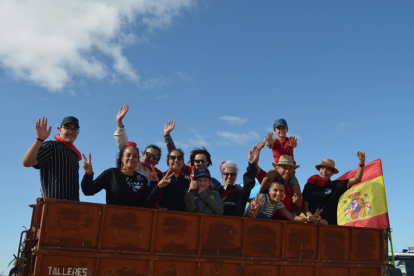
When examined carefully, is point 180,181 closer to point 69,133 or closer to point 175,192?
point 175,192

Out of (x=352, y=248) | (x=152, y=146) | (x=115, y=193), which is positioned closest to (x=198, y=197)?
(x=115, y=193)

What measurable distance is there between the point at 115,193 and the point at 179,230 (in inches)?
43.2

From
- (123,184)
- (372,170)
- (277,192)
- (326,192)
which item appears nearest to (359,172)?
(326,192)

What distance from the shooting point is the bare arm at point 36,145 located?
184 inches

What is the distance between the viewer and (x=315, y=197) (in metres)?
6.56

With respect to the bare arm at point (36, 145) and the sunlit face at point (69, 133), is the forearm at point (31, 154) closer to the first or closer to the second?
the bare arm at point (36, 145)

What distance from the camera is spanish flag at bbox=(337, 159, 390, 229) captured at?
805 cm

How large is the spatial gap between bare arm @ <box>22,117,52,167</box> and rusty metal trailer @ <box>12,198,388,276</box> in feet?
2.14

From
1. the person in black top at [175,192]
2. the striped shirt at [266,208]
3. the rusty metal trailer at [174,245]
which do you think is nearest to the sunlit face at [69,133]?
the rusty metal trailer at [174,245]

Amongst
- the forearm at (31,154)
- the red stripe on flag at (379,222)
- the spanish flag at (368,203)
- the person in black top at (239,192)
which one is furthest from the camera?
the spanish flag at (368,203)

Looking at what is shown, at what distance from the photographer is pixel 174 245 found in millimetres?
4504

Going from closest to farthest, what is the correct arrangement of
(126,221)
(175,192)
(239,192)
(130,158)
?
(126,221) < (130,158) < (175,192) < (239,192)

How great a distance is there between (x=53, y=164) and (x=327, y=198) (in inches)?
186

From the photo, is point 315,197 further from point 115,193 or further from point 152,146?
point 115,193
